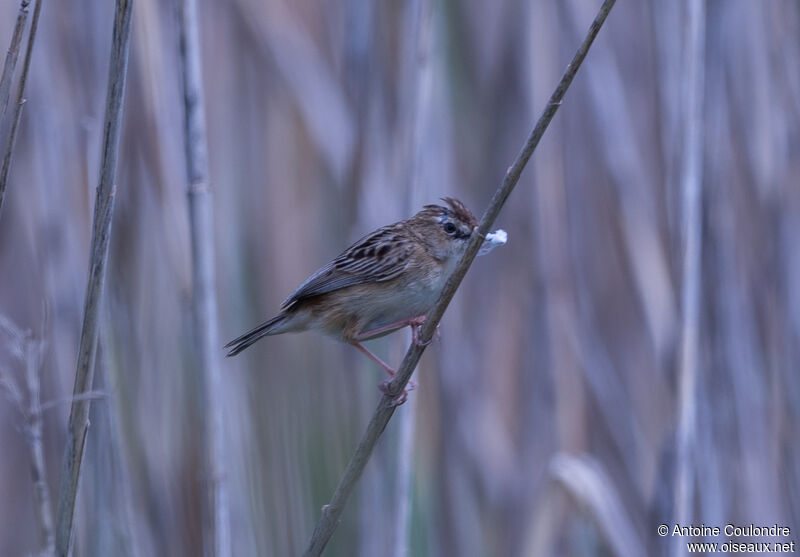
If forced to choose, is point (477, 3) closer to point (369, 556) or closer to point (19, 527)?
point (369, 556)

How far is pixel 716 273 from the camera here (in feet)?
9.22

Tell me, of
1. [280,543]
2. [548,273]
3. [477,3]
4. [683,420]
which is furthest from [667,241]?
[280,543]

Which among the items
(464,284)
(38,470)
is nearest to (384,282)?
(464,284)

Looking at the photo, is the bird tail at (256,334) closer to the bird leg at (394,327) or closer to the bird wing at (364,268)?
the bird wing at (364,268)

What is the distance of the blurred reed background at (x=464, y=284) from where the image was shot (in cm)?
263

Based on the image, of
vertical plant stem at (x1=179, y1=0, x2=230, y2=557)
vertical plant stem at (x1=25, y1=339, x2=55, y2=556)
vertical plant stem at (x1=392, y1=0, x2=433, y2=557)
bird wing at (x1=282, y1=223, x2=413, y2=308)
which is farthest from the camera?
vertical plant stem at (x1=392, y1=0, x2=433, y2=557)

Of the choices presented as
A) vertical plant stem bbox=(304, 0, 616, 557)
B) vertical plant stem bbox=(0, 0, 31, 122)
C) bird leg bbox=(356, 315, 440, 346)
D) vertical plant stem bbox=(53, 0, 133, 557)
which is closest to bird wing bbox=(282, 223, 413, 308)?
bird leg bbox=(356, 315, 440, 346)

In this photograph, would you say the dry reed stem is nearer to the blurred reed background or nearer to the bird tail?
the bird tail

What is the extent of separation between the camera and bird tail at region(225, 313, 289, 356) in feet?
7.07

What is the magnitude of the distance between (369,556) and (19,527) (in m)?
1.28

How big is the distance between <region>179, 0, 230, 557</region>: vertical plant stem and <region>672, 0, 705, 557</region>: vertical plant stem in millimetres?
1361

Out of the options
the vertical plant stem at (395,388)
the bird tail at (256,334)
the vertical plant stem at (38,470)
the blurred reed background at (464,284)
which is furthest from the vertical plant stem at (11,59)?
the blurred reed background at (464,284)

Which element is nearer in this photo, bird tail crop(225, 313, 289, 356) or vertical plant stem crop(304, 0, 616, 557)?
vertical plant stem crop(304, 0, 616, 557)

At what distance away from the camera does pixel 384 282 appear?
7.55 feet
